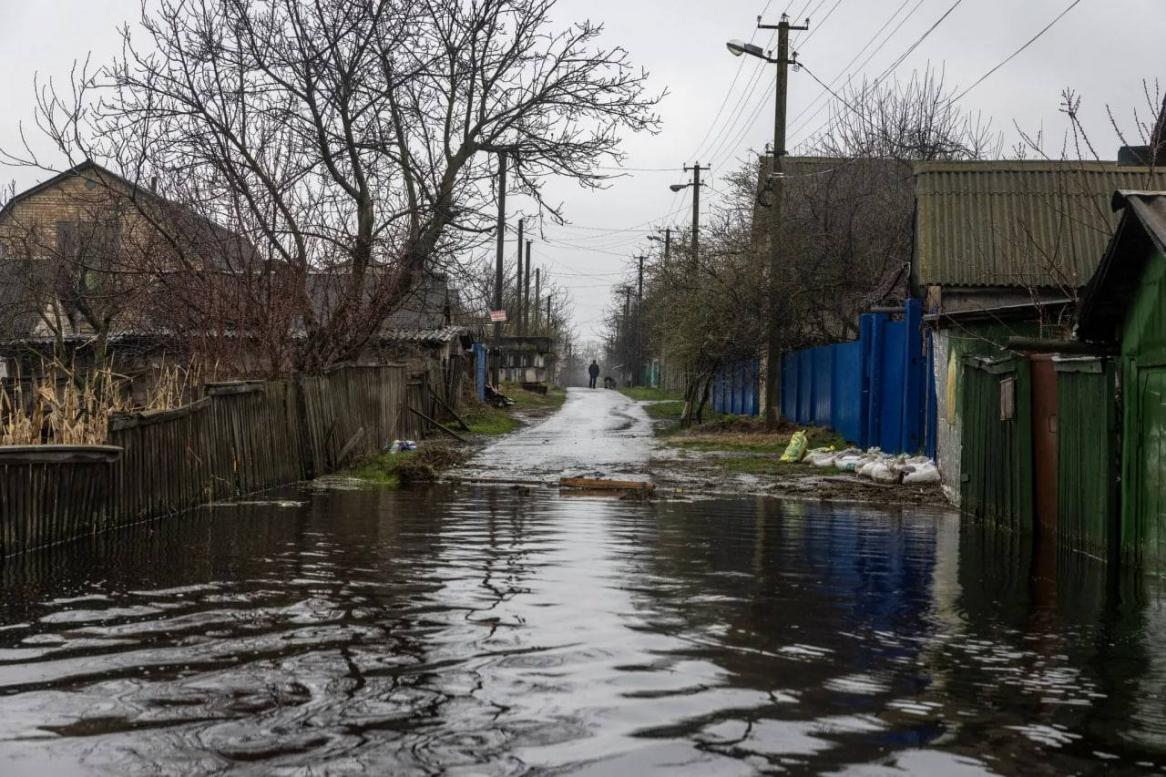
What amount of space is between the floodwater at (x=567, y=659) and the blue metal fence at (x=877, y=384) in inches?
378

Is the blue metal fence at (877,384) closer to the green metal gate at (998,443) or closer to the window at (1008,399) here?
the green metal gate at (998,443)

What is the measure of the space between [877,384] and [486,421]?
14.3 meters

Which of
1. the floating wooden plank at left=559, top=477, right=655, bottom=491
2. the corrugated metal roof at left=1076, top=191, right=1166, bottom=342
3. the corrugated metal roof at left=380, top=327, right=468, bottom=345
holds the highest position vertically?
the corrugated metal roof at left=380, top=327, right=468, bottom=345

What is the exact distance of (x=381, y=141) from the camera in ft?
83.2

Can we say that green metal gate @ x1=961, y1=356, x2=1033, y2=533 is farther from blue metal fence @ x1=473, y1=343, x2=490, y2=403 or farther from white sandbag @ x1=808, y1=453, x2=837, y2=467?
blue metal fence @ x1=473, y1=343, x2=490, y2=403

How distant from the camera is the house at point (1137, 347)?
32.4ft

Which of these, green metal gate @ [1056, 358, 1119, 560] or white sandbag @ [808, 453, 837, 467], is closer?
green metal gate @ [1056, 358, 1119, 560]

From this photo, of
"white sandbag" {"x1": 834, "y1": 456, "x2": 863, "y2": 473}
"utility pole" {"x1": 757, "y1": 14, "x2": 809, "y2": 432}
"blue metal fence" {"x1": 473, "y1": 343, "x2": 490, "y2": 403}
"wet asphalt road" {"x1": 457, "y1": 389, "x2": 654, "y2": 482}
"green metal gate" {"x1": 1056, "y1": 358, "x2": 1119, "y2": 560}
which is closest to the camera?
"green metal gate" {"x1": 1056, "y1": 358, "x2": 1119, "y2": 560}

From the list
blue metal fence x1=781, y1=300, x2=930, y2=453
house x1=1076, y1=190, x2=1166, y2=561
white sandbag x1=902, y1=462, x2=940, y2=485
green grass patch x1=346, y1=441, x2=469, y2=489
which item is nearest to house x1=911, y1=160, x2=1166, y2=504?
blue metal fence x1=781, y1=300, x2=930, y2=453

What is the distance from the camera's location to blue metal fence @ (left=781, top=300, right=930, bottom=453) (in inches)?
848

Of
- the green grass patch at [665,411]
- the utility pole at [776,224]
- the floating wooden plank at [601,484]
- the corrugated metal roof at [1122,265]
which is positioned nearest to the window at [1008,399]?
the corrugated metal roof at [1122,265]

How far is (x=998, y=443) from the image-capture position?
1435cm

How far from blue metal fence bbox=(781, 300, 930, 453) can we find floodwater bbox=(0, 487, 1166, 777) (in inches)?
378

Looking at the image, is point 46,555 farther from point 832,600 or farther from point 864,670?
point 864,670
